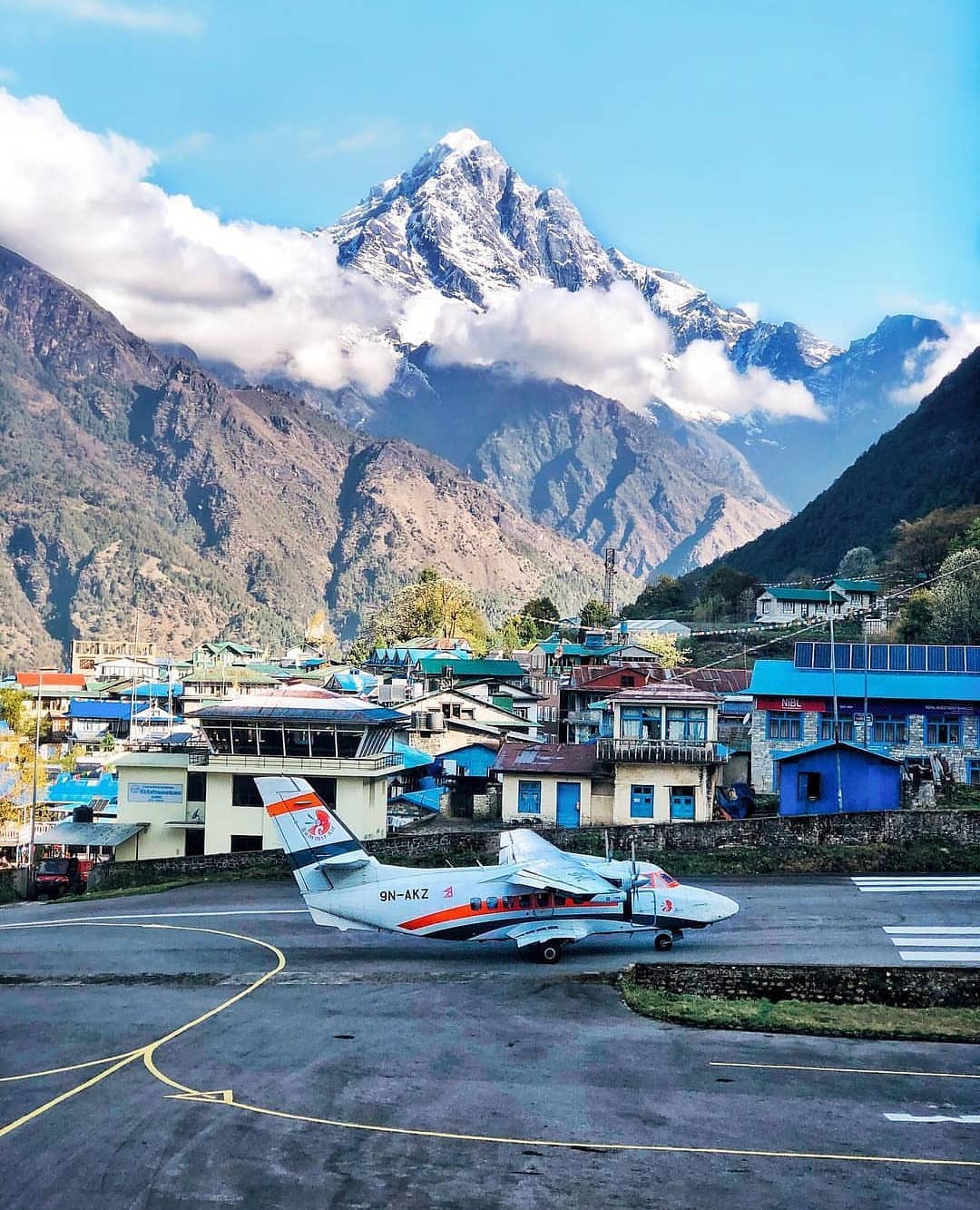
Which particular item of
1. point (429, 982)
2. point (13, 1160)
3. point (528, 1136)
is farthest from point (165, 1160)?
point (429, 982)

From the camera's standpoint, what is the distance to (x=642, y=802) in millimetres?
46875

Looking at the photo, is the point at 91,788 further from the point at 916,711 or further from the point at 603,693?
the point at 916,711

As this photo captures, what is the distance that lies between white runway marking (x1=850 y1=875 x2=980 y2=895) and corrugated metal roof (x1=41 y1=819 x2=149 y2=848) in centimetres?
2951

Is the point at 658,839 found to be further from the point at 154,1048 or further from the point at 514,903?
the point at 154,1048

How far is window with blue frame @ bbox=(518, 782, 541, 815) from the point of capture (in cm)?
4841

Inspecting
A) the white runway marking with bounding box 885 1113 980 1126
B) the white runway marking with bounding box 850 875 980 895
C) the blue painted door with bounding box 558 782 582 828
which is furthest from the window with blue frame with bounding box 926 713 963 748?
the white runway marking with bounding box 885 1113 980 1126

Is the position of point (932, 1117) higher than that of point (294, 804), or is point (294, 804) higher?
point (294, 804)

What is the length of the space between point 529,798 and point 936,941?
68.9ft

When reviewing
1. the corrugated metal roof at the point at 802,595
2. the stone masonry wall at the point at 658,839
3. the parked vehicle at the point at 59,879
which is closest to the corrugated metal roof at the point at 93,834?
the parked vehicle at the point at 59,879

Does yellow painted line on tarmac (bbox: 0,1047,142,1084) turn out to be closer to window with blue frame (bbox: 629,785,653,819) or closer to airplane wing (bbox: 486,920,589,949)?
airplane wing (bbox: 486,920,589,949)

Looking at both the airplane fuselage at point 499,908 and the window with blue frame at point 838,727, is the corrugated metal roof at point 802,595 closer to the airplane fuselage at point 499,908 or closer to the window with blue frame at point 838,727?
the window with blue frame at point 838,727

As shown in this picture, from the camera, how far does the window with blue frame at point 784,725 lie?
55875 mm

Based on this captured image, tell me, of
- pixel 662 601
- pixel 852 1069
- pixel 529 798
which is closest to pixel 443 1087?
pixel 852 1069

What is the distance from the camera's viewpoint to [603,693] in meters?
70.2
